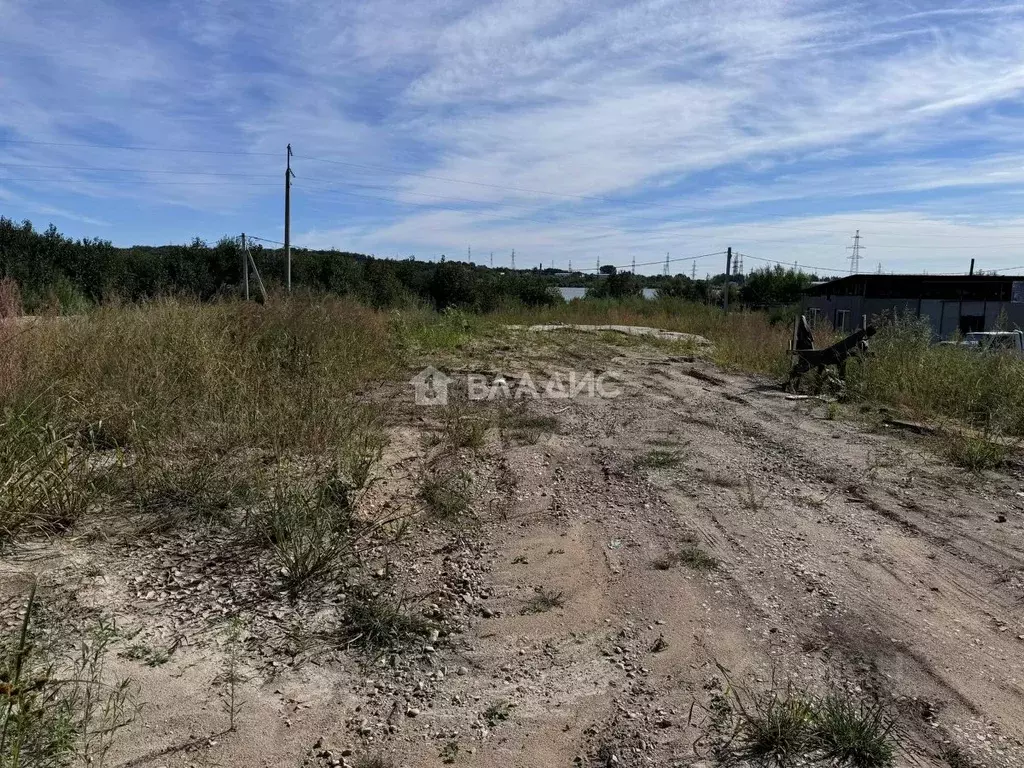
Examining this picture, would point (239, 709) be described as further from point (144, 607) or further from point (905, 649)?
point (905, 649)

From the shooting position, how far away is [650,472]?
4.45 m

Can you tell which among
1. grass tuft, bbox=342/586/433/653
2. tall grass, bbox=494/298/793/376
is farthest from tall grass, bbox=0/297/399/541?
tall grass, bbox=494/298/793/376

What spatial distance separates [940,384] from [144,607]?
7.58m

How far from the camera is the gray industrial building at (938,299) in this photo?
26406 mm

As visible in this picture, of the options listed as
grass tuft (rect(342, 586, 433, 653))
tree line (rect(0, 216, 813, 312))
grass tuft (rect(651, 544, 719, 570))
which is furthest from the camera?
tree line (rect(0, 216, 813, 312))

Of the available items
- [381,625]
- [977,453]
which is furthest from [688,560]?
[977,453]

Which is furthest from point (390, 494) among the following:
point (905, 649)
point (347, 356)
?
point (347, 356)

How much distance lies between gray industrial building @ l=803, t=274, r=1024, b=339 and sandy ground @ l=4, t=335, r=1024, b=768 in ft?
74.5

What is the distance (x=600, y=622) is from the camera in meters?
2.57

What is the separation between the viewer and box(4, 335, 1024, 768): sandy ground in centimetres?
192

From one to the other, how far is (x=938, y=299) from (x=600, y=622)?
3284 cm

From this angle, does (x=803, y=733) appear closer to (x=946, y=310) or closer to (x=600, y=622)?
(x=600, y=622)

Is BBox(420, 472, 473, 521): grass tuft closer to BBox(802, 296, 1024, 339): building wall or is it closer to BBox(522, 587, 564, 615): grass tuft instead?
BBox(522, 587, 564, 615): grass tuft

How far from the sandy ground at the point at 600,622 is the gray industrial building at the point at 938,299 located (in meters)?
22.7
